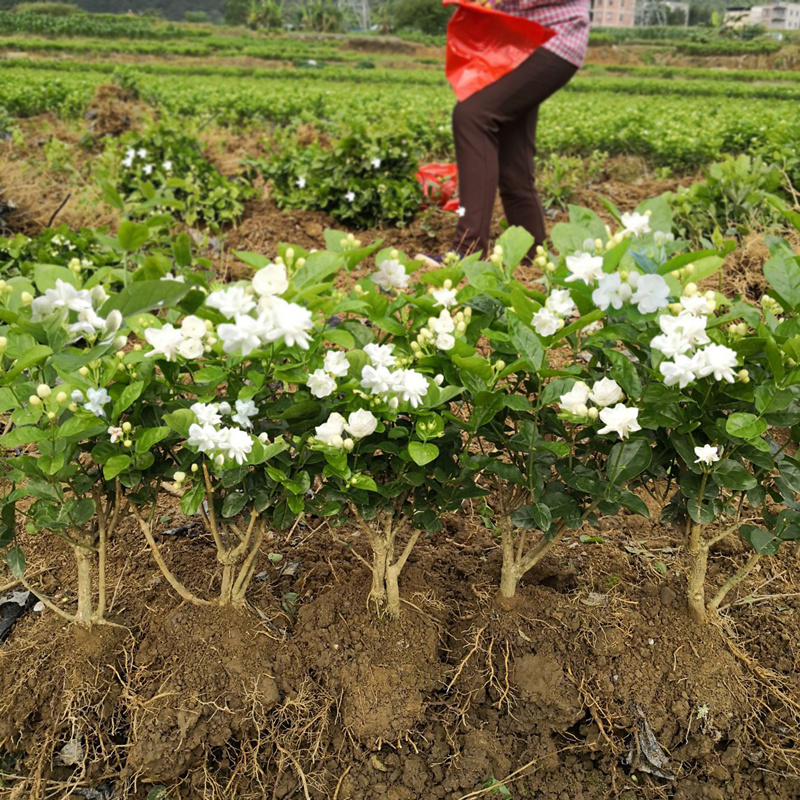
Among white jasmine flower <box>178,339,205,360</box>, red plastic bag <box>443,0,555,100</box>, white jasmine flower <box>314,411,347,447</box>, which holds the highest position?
red plastic bag <box>443,0,555,100</box>

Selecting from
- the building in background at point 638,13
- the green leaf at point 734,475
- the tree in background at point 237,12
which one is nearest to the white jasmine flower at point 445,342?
the green leaf at point 734,475

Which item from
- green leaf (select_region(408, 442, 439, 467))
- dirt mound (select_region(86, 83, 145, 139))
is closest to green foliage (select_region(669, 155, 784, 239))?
green leaf (select_region(408, 442, 439, 467))

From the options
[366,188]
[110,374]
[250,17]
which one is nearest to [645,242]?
[110,374]

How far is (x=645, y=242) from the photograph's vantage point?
1.55 meters

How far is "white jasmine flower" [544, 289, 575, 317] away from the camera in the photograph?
4.31 feet

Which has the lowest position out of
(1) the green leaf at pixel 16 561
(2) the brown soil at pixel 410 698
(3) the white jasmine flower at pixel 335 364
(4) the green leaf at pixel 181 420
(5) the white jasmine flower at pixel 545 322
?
(2) the brown soil at pixel 410 698

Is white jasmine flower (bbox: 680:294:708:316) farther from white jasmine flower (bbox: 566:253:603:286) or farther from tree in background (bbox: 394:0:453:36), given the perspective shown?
tree in background (bbox: 394:0:453:36)

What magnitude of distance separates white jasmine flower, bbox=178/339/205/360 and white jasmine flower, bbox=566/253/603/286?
68 centimetres

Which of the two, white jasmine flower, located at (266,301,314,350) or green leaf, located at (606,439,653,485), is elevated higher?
white jasmine flower, located at (266,301,314,350)

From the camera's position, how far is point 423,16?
59.3 m

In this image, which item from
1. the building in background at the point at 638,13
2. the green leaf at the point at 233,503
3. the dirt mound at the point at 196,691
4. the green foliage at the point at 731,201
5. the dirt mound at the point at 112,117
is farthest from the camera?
the building in background at the point at 638,13

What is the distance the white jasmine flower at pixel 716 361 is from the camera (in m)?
1.10

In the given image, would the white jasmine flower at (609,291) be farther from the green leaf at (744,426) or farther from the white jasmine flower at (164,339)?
the white jasmine flower at (164,339)

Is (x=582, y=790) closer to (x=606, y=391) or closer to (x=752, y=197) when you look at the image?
(x=606, y=391)
